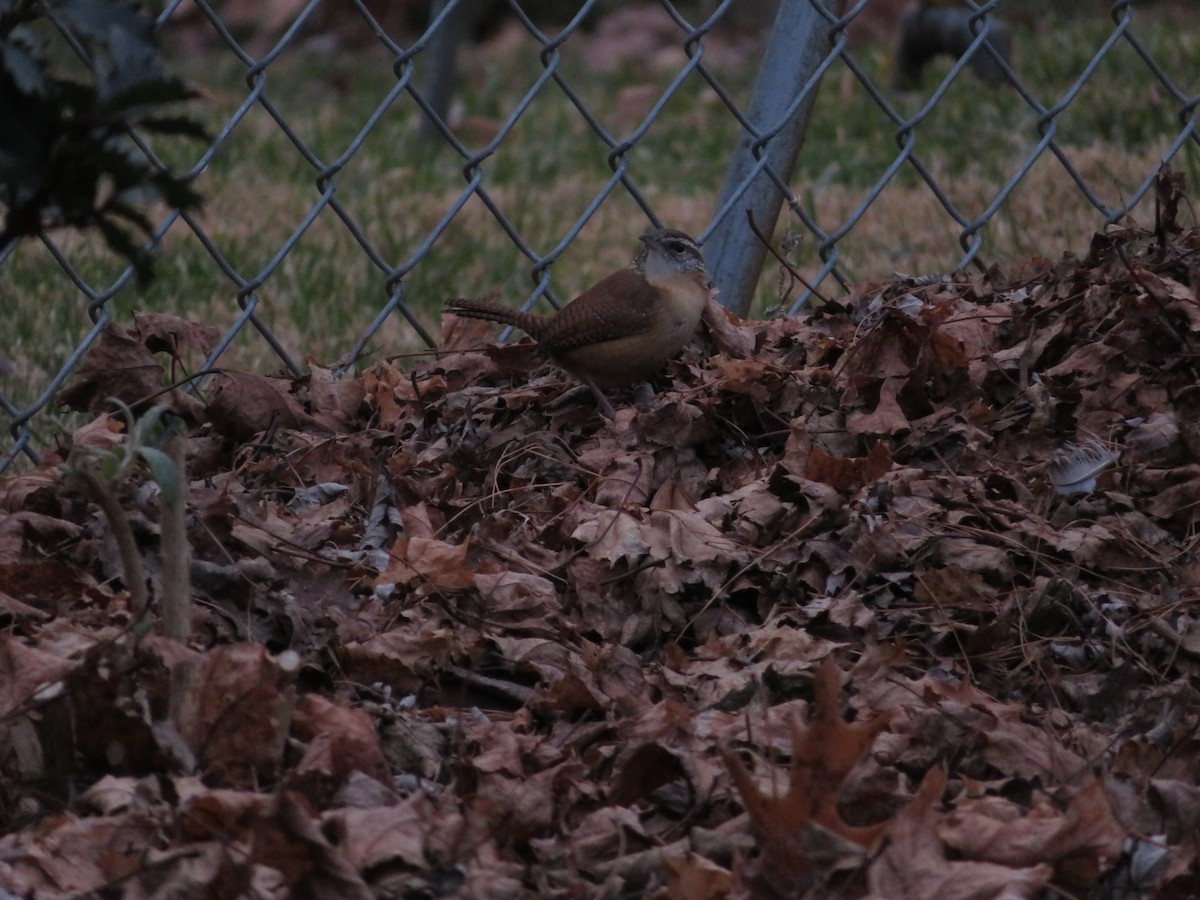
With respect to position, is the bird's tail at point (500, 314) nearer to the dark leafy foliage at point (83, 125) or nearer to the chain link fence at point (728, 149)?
the chain link fence at point (728, 149)


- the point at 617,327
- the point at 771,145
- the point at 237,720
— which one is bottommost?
the point at 237,720

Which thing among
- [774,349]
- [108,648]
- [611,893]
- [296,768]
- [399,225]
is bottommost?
[611,893]

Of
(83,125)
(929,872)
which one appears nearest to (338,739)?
(929,872)

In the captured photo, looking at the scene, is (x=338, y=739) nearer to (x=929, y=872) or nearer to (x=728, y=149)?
(x=929, y=872)

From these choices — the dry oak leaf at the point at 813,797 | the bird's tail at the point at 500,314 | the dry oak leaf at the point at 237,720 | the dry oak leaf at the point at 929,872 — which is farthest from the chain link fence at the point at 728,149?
the dry oak leaf at the point at 929,872

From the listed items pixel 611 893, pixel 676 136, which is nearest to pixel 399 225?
pixel 676 136

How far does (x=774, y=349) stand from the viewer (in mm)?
4020

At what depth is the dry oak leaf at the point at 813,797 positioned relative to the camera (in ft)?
7.39

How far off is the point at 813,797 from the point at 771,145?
247 cm

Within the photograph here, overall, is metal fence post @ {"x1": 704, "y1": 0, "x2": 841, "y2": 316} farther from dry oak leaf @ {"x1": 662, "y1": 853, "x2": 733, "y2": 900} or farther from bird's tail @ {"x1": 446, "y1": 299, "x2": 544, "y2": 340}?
dry oak leaf @ {"x1": 662, "y1": 853, "x2": 733, "y2": 900}

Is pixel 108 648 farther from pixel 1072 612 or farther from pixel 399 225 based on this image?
A: pixel 399 225

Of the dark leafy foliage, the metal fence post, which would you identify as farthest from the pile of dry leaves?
the dark leafy foliage

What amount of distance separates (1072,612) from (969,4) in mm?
2324

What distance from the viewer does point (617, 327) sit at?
13.6 feet
